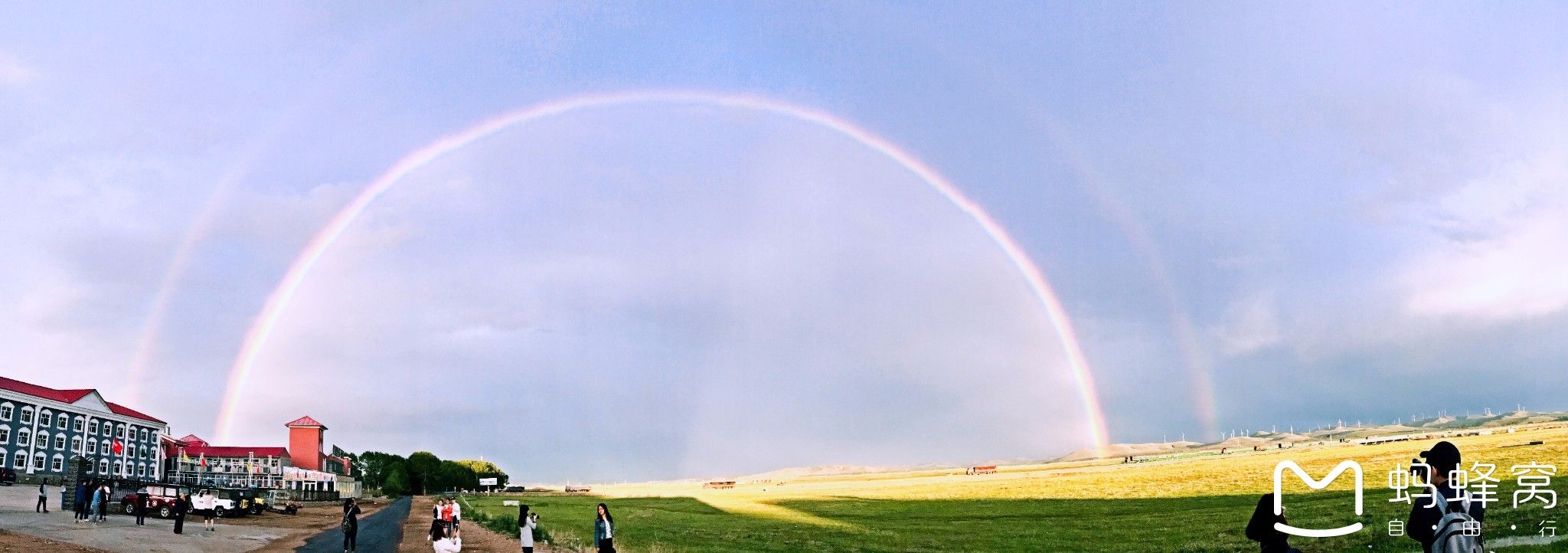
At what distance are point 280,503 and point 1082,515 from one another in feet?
276

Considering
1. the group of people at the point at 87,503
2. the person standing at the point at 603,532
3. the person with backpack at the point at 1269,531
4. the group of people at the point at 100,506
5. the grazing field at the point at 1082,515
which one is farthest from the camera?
the group of people at the point at 87,503

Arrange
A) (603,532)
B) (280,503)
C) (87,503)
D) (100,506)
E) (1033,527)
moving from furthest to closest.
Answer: (280,503), (1033,527), (87,503), (100,506), (603,532)

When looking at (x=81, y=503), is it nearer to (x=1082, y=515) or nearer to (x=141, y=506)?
(x=141, y=506)

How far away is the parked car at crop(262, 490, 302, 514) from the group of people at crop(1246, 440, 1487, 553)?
3882 inches

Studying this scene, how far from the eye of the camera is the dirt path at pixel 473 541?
46219 mm

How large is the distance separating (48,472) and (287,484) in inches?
2215

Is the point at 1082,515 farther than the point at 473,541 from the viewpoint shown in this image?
Yes

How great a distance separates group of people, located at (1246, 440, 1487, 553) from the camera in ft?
30.9

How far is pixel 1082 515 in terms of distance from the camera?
73000 mm

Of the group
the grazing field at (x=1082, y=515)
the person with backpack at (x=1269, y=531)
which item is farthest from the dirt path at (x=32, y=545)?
the person with backpack at (x=1269, y=531)

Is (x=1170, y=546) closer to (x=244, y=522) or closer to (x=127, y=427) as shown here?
(x=244, y=522)

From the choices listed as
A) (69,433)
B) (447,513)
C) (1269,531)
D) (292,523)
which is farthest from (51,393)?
(1269,531)

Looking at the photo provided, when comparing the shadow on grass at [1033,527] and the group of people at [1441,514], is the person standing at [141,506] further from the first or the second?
the group of people at [1441,514]

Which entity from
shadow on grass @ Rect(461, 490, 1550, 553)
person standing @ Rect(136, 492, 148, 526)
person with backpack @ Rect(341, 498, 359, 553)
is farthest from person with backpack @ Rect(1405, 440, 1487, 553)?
person standing @ Rect(136, 492, 148, 526)
